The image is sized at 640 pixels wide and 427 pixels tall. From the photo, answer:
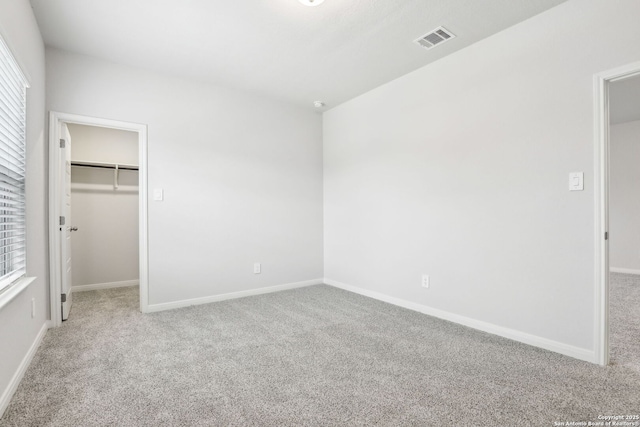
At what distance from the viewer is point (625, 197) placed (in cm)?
555

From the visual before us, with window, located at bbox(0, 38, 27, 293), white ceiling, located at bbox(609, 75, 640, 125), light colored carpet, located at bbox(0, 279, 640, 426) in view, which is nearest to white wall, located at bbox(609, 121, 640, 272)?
white ceiling, located at bbox(609, 75, 640, 125)

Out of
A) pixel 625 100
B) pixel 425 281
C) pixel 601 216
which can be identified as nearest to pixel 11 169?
pixel 425 281

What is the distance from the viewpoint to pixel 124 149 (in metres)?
4.57

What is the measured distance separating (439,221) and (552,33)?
1.71 metres

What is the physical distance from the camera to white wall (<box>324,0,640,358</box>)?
2.25 m

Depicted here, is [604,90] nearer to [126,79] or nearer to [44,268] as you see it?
[126,79]

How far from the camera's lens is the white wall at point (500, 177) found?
7.39 ft

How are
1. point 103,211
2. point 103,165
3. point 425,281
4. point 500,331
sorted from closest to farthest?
1. point 500,331
2. point 425,281
3. point 103,165
4. point 103,211

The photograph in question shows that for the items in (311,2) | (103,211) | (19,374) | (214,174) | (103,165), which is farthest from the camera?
(103,211)

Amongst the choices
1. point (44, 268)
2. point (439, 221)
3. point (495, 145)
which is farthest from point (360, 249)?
point (44, 268)

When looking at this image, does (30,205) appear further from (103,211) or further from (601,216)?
(601,216)

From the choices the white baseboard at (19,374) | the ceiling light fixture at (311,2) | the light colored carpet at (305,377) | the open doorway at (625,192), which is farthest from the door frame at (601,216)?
the white baseboard at (19,374)

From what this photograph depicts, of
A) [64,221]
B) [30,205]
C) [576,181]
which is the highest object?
[576,181]

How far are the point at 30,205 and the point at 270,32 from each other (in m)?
2.25
